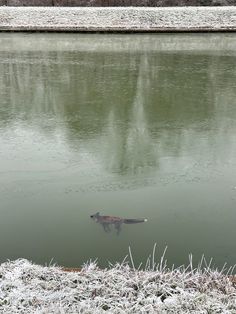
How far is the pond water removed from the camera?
342 cm

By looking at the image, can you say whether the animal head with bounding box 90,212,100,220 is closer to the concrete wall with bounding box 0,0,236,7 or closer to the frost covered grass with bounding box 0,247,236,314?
the frost covered grass with bounding box 0,247,236,314

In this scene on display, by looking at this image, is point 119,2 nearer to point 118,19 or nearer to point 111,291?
point 118,19

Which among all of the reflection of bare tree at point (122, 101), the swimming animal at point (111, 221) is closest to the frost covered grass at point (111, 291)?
the swimming animal at point (111, 221)

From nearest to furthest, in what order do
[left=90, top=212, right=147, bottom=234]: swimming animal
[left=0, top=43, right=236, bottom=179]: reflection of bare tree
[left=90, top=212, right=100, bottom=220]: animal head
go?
[left=90, top=212, right=147, bottom=234]: swimming animal → [left=90, top=212, right=100, bottom=220]: animal head → [left=0, top=43, right=236, bottom=179]: reflection of bare tree

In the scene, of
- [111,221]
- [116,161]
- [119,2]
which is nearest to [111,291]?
[111,221]

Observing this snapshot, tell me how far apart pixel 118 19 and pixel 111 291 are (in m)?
15.5

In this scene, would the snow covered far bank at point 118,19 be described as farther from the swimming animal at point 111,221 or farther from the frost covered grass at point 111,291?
the frost covered grass at point 111,291

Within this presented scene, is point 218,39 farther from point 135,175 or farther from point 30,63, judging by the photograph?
point 135,175

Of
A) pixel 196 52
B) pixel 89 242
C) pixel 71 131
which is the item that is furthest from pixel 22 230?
pixel 196 52

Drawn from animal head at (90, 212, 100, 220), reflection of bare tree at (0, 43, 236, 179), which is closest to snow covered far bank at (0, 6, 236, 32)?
reflection of bare tree at (0, 43, 236, 179)

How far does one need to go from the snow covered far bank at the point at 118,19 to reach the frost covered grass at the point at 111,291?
14366 millimetres

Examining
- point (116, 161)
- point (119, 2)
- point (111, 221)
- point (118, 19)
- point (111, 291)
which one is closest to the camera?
point (111, 291)

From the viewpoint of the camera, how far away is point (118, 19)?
1677 cm

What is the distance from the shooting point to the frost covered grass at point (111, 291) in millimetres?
2426
